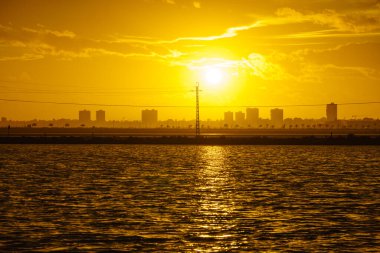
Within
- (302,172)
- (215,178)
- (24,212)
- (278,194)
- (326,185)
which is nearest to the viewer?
(24,212)

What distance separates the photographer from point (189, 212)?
48219mm

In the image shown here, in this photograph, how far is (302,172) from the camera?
93562 mm

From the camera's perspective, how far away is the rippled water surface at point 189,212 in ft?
→ 117

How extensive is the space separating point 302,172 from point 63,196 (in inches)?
1803

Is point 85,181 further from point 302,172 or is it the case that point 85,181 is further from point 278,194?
point 302,172

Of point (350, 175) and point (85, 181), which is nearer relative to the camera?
point (85, 181)

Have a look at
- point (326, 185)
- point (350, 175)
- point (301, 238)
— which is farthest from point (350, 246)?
point (350, 175)

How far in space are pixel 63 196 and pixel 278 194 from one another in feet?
72.1

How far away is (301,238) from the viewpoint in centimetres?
3719

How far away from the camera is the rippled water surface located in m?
35.8

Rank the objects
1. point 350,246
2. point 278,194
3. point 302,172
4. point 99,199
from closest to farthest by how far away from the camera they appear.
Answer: point 350,246 < point 99,199 < point 278,194 < point 302,172

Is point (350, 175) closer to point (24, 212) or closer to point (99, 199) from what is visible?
point (99, 199)

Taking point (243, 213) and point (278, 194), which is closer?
point (243, 213)

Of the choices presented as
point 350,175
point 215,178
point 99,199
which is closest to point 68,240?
point 99,199
